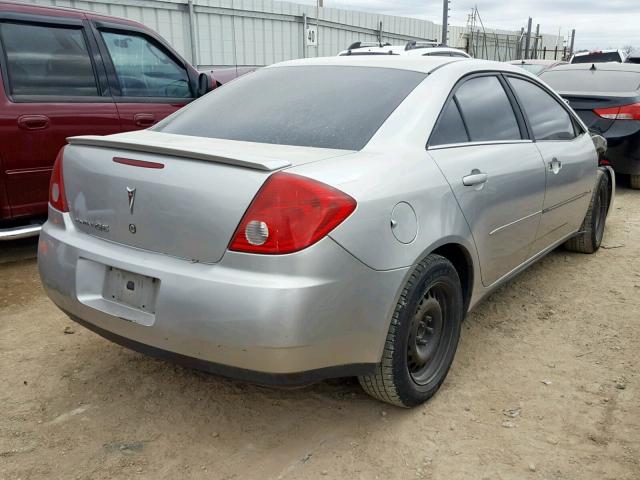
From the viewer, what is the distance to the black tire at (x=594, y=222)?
4617mm

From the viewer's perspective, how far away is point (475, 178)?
9.07 feet

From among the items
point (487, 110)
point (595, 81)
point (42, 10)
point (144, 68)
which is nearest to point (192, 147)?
point (487, 110)

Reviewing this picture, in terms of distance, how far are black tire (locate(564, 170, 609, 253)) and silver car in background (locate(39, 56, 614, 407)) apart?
1629 mm

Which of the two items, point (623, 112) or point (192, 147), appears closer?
point (192, 147)

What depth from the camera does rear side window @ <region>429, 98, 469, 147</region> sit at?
105 inches

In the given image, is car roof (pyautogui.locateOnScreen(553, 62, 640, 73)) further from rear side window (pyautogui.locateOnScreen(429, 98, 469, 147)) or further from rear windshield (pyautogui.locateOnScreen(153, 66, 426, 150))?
rear windshield (pyautogui.locateOnScreen(153, 66, 426, 150))

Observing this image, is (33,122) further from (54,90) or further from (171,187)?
(171,187)

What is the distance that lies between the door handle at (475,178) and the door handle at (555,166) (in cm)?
93

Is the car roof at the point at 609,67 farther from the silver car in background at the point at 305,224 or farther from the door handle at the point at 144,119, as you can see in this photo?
the door handle at the point at 144,119

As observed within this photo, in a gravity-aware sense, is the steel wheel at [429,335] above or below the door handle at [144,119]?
below

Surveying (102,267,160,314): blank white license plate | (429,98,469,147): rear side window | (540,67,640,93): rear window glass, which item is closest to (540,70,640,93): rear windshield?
(540,67,640,93): rear window glass

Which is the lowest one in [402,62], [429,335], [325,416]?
[325,416]

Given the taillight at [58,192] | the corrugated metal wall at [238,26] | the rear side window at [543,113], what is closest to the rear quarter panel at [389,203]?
the taillight at [58,192]

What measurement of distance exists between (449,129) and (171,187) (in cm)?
133
